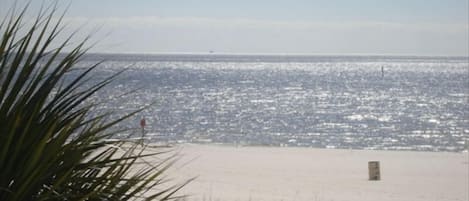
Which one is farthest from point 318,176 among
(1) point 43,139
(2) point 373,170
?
(1) point 43,139

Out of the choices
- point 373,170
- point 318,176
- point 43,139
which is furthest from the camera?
point 318,176

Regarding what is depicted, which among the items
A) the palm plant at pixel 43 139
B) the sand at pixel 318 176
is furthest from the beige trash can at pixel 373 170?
the palm plant at pixel 43 139

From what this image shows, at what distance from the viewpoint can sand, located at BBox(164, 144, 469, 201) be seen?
1498cm

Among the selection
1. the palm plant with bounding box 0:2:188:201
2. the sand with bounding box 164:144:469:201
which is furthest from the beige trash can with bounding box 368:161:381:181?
the palm plant with bounding box 0:2:188:201

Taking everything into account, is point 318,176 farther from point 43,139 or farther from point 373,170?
point 43,139

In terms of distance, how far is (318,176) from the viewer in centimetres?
1942

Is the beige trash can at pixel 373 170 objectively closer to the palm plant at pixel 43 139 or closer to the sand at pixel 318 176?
the sand at pixel 318 176

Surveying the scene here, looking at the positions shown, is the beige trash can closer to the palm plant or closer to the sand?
the sand

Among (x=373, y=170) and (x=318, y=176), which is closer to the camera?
(x=373, y=170)

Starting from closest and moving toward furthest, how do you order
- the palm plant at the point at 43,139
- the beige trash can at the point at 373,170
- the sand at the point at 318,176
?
the palm plant at the point at 43,139, the sand at the point at 318,176, the beige trash can at the point at 373,170

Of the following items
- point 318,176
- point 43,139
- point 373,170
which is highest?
point 43,139

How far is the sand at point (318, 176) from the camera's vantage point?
15.0 meters

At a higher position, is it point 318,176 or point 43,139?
point 43,139

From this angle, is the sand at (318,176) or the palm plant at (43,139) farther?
the sand at (318,176)
